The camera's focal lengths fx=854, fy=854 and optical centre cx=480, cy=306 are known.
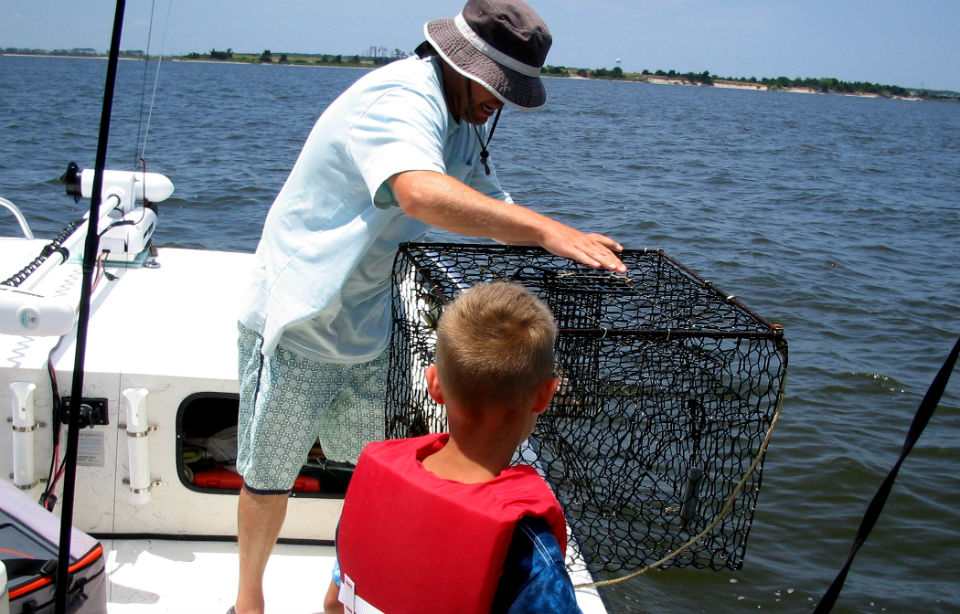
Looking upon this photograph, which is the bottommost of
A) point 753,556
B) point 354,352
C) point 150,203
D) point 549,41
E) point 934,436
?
point 753,556

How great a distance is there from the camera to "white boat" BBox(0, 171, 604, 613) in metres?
2.79

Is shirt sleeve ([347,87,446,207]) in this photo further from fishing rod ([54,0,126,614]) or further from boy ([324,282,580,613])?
fishing rod ([54,0,126,614])

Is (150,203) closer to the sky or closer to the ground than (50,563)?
closer to the sky

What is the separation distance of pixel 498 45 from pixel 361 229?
1.85 ft

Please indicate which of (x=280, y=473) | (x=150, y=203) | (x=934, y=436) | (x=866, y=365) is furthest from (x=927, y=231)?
(x=280, y=473)

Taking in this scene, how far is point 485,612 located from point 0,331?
1.49m

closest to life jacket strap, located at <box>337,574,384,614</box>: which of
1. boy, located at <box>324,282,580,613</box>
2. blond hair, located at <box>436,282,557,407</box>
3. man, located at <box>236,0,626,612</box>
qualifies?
boy, located at <box>324,282,580,613</box>

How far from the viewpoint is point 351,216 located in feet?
7.15

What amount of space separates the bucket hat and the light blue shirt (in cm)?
9

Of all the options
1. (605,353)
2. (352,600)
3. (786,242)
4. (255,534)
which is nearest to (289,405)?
(255,534)

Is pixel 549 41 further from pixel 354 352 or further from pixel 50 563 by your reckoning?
pixel 50 563

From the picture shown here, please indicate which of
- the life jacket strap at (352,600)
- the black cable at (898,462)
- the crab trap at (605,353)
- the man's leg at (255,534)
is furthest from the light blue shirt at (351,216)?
the black cable at (898,462)

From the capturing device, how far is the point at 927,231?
14.5 m

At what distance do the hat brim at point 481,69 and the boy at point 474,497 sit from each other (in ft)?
2.14
